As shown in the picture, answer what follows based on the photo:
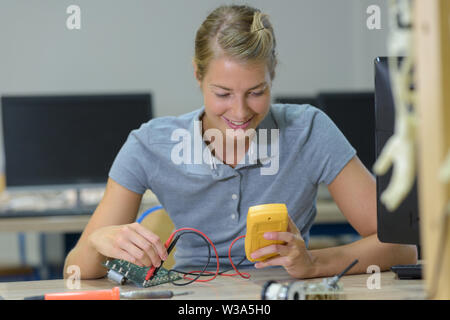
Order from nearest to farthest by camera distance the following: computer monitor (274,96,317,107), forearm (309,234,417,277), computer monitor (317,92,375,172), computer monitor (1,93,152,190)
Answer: forearm (309,234,417,277) → computer monitor (1,93,152,190) → computer monitor (317,92,375,172) → computer monitor (274,96,317,107)

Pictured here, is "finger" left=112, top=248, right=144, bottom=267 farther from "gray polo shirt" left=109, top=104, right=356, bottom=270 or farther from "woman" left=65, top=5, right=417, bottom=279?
"gray polo shirt" left=109, top=104, right=356, bottom=270

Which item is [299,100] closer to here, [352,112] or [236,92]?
[352,112]

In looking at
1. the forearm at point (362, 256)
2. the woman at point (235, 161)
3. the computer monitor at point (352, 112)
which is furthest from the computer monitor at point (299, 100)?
the forearm at point (362, 256)

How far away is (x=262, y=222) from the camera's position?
3.28 ft

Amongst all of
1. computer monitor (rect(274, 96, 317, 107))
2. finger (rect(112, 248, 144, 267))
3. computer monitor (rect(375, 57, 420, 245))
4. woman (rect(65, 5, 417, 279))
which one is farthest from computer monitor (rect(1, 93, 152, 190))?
computer monitor (rect(375, 57, 420, 245))

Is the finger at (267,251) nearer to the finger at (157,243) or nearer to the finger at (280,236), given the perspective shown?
the finger at (280,236)

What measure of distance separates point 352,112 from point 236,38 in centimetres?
166

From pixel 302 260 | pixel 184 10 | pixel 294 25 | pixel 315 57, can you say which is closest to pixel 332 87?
pixel 315 57

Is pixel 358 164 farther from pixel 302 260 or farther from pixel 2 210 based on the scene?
pixel 2 210

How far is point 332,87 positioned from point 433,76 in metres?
3.52

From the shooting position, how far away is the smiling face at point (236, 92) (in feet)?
4.08

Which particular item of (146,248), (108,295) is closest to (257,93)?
(146,248)

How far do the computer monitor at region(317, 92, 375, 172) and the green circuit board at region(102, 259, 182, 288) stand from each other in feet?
6.03

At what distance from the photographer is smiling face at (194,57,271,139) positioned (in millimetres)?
1244
